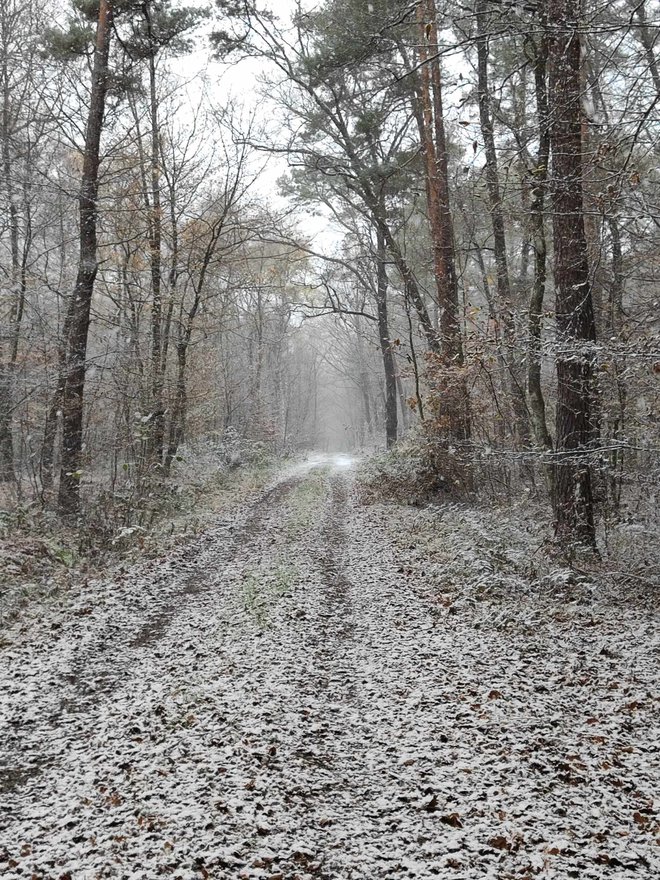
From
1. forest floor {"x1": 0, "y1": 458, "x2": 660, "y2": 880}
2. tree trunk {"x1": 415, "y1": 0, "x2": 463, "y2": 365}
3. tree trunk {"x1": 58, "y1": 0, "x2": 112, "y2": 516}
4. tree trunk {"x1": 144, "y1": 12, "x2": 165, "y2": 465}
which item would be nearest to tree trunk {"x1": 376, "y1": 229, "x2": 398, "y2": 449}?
tree trunk {"x1": 415, "y1": 0, "x2": 463, "y2": 365}

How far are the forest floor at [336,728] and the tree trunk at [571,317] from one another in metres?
1.04

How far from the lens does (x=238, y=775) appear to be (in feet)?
12.9

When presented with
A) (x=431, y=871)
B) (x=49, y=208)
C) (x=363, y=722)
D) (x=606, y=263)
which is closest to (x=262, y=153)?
(x=49, y=208)

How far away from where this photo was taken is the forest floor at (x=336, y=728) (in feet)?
10.7

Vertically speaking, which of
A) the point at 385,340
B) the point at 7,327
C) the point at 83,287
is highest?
the point at 385,340

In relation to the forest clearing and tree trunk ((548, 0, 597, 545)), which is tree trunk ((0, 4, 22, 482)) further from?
tree trunk ((548, 0, 597, 545))

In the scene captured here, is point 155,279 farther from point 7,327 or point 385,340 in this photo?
point 385,340

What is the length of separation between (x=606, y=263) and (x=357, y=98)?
962 centimetres

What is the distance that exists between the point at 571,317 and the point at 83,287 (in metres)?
9.39

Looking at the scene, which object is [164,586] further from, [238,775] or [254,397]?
[254,397]

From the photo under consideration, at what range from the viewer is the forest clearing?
3.56 metres

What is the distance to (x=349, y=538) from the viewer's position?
432 inches

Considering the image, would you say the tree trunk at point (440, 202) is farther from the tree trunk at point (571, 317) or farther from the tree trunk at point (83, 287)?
the tree trunk at point (83, 287)

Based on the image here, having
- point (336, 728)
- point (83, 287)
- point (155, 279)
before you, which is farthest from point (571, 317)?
point (155, 279)
